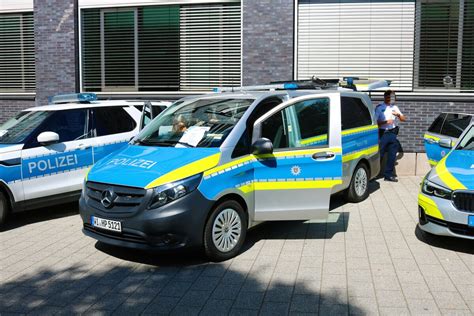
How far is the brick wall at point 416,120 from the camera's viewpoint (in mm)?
11729

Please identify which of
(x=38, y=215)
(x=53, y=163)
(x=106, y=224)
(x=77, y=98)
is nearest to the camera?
(x=106, y=224)

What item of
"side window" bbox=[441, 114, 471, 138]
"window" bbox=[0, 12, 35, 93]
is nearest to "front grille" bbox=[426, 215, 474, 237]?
"side window" bbox=[441, 114, 471, 138]

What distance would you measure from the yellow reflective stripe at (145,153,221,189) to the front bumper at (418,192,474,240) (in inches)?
101

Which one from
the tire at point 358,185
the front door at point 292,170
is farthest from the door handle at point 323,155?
the tire at point 358,185

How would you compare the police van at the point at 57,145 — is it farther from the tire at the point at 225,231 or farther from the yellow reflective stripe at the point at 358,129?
the yellow reflective stripe at the point at 358,129

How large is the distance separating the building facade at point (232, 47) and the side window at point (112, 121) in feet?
15.3

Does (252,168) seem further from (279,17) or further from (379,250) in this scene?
(279,17)

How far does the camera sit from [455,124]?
9.64 meters

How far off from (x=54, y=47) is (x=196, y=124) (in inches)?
351

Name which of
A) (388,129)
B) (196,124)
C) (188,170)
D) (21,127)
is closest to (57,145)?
(21,127)

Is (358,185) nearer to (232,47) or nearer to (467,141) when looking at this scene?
(467,141)

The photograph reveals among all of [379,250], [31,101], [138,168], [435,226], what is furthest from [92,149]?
[31,101]

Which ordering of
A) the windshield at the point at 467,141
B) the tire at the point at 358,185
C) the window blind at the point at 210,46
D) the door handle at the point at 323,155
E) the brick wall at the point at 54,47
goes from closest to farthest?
the door handle at the point at 323,155 < the windshield at the point at 467,141 < the tire at the point at 358,185 < the window blind at the point at 210,46 < the brick wall at the point at 54,47

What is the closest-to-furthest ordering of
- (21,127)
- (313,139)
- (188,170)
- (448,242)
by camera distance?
(188,170) → (448,242) → (313,139) → (21,127)
